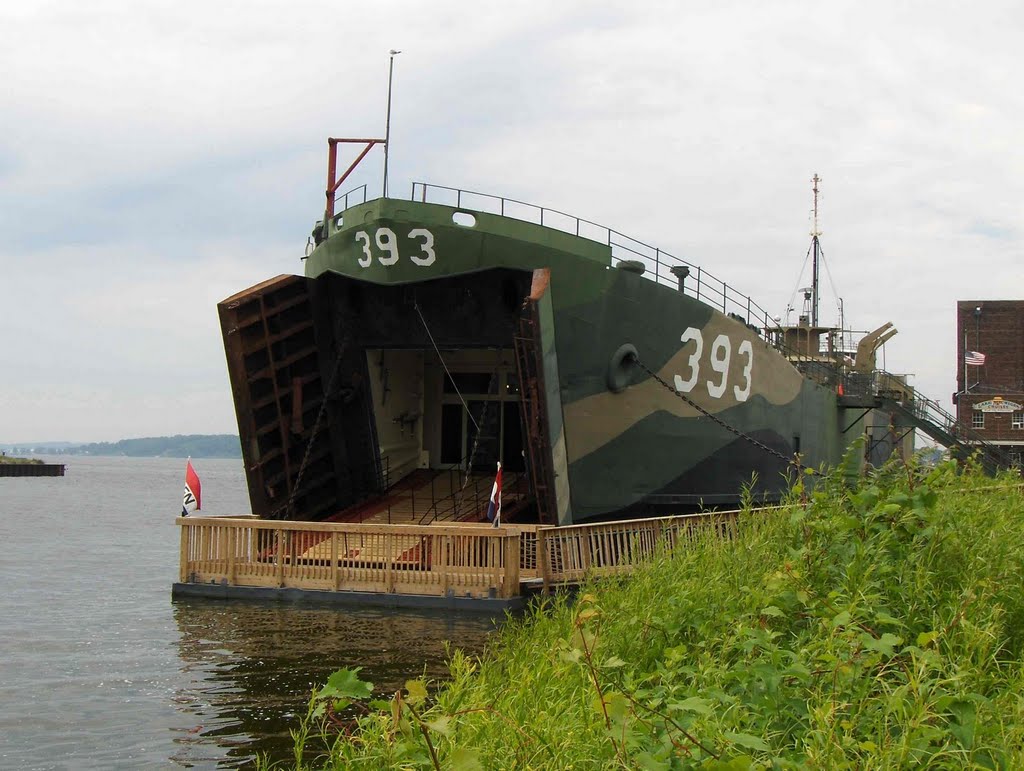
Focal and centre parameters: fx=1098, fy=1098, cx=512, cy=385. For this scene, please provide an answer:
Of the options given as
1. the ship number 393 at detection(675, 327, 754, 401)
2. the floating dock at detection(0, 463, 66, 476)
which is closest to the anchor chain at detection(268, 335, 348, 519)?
the ship number 393 at detection(675, 327, 754, 401)

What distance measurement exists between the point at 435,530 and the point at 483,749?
8.69 metres

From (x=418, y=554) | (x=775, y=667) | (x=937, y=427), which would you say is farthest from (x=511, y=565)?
(x=937, y=427)

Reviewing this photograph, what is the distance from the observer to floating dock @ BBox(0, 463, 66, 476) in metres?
99.6

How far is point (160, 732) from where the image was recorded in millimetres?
8750

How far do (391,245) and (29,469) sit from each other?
97.3 metres

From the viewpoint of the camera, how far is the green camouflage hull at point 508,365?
55.4ft

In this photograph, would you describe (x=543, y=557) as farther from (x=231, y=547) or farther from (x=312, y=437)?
(x=312, y=437)

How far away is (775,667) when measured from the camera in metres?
6.32

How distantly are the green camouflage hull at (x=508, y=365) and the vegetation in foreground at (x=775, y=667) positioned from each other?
6724 mm

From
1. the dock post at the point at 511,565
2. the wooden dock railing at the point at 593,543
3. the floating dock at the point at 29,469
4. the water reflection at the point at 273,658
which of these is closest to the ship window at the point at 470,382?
the wooden dock railing at the point at 593,543

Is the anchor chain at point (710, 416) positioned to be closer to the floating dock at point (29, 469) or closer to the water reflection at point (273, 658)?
the water reflection at point (273, 658)

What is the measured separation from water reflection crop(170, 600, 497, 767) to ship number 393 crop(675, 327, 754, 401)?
7.54m

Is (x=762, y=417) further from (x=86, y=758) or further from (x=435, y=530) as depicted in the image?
(x=86, y=758)

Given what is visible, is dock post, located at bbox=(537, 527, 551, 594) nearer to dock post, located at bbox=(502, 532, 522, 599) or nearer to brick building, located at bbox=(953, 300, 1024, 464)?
dock post, located at bbox=(502, 532, 522, 599)
